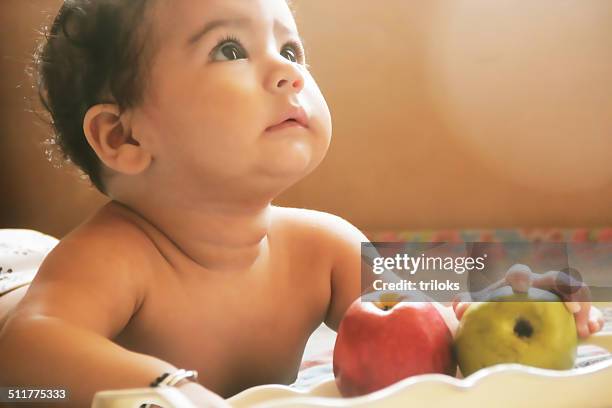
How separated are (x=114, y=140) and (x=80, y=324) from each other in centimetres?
15

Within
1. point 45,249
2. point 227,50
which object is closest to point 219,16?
point 227,50

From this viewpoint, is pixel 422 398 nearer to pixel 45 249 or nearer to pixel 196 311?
pixel 196 311

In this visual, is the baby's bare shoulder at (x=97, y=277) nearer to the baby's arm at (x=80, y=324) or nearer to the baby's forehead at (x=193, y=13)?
the baby's arm at (x=80, y=324)

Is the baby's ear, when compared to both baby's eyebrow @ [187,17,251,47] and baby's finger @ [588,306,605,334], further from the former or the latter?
baby's finger @ [588,306,605,334]

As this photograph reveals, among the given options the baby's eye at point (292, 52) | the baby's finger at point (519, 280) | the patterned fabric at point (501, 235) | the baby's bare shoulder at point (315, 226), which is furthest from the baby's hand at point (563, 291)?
the patterned fabric at point (501, 235)

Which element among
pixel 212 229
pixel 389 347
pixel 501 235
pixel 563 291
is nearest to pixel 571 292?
pixel 563 291

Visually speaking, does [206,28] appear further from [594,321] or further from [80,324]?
[594,321]

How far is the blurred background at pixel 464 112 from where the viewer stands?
1.12 metres

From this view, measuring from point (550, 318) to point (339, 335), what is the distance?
14 cm

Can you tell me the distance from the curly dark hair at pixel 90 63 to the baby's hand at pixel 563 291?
0.99 feet

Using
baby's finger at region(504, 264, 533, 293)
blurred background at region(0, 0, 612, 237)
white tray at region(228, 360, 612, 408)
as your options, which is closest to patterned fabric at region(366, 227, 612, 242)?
blurred background at region(0, 0, 612, 237)

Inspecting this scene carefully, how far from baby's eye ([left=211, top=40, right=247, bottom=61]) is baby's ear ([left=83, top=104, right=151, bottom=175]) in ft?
0.27

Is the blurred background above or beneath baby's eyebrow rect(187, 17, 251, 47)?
above

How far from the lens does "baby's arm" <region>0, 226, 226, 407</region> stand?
0.39 meters
